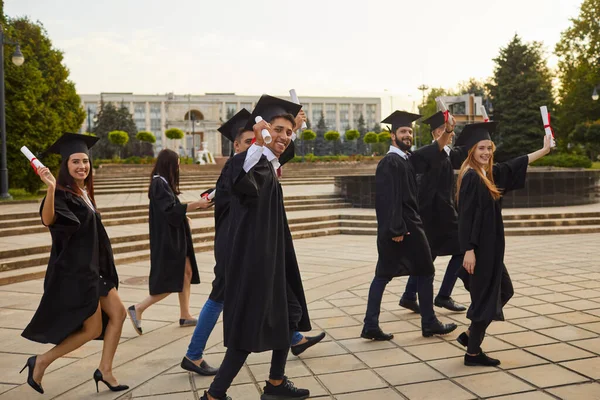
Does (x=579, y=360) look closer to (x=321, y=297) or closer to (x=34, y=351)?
(x=321, y=297)

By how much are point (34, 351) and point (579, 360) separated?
14.8 ft

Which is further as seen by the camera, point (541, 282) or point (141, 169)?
point (141, 169)

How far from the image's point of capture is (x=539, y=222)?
13609mm

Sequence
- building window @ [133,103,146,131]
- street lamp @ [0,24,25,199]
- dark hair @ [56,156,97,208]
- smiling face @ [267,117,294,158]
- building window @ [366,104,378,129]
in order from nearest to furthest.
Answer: smiling face @ [267,117,294,158], dark hair @ [56,156,97,208], street lamp @ [0,24,25,199], building window @ [133,103,146,131], building window @ [366,104,378,129]

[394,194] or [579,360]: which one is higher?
[394,194]

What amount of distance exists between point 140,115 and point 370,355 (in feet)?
377

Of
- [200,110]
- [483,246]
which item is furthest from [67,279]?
[200,110]

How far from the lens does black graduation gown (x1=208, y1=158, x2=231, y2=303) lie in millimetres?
4285

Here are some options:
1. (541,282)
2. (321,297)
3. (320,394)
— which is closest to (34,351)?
(320,394)

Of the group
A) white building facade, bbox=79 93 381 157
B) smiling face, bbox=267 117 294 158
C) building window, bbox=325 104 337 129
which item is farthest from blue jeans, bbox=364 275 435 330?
building window, bbox=325 104 337 129

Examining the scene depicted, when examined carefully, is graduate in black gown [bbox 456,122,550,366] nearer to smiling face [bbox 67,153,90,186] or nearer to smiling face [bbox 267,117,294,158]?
smiling face [bbox 267,117,294,158]

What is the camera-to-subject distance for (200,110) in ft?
249

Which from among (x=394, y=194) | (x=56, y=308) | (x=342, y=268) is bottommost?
(x=342, y=268)

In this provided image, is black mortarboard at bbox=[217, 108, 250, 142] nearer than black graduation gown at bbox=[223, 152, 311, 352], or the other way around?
black graduation gown at bbox=[223, 152, 311, 352]
